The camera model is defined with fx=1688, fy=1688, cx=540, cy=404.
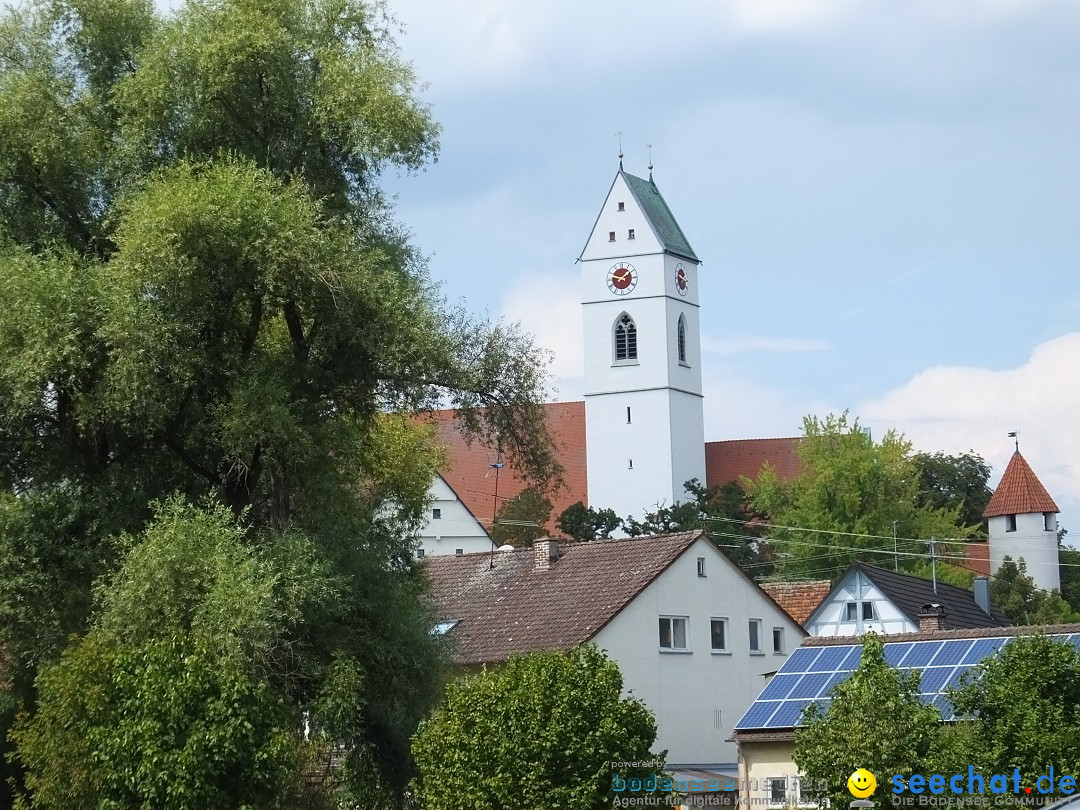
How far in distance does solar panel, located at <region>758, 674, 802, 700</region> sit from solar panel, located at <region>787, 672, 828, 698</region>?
14cm

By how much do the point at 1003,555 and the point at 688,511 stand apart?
52.0 feet

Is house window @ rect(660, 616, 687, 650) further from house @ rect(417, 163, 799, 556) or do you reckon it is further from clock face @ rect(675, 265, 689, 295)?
clock face @ rect(675, 265, 689, 295)

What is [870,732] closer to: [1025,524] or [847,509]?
[847,509]

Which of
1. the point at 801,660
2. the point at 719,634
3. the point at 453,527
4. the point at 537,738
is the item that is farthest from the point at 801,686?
the point at 453,527

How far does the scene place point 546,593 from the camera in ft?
124

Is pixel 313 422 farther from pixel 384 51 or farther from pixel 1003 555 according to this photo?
pixel 1003 555

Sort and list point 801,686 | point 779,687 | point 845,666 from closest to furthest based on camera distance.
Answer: point 845,666, point 801,686, point 779,687

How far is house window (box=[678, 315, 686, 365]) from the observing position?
334ft

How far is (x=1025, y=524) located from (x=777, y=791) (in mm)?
62744

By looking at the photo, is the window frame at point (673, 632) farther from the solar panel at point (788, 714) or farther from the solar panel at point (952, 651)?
the solar panel at point (952, 651)

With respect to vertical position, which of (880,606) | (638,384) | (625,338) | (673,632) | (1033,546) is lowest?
(673,632)

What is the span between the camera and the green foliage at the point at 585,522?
3401 inches

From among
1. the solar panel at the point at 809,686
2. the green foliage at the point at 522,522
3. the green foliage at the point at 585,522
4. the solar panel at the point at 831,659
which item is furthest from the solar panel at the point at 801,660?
the green foliage at the point at 585,522

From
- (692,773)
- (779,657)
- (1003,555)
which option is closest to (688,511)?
(1003,555)
